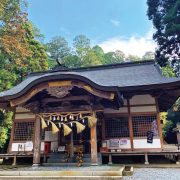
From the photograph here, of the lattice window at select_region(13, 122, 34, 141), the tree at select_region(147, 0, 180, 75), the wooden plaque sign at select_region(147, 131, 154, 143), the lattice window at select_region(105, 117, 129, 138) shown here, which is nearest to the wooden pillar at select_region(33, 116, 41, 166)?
the lattice window at select_region(13, 122, 34, 141)

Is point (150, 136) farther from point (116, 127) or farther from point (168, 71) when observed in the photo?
point (168, 71)

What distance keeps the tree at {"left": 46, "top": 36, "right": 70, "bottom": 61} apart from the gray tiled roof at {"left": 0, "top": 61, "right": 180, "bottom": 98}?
35.0 meters

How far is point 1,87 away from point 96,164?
1359 cm

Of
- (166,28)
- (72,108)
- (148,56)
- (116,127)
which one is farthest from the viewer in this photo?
(148,56)

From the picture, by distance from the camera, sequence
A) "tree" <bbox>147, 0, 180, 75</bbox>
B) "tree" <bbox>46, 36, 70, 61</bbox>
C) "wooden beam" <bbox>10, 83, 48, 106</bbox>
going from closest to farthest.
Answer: "wooden beam" <bbox>10, 83, 48, 106</bbox> → "tree" <bbox>147, 0, 180, 75</bbox> → "tree" <bbox>46, 36, 70, 61</bbox>

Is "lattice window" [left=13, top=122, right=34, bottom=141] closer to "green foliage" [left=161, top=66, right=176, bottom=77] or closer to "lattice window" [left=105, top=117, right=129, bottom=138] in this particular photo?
"lattice window" [left=105, top=117, right=129, bottom=138]

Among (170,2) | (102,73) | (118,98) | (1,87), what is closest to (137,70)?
(102,73)

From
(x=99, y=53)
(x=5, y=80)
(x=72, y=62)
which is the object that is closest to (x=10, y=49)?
(x=5, y=80)

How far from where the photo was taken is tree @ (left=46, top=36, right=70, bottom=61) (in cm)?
5091

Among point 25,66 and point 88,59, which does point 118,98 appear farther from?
point 88,59

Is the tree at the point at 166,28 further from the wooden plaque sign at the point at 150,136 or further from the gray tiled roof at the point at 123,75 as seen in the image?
the wooden plaque sign at the point at 150,136

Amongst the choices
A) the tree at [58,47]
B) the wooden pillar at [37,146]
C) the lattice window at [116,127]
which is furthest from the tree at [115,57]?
the wooden pillar at [37,146]

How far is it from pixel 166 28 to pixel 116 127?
684 inches

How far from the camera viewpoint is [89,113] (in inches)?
372
